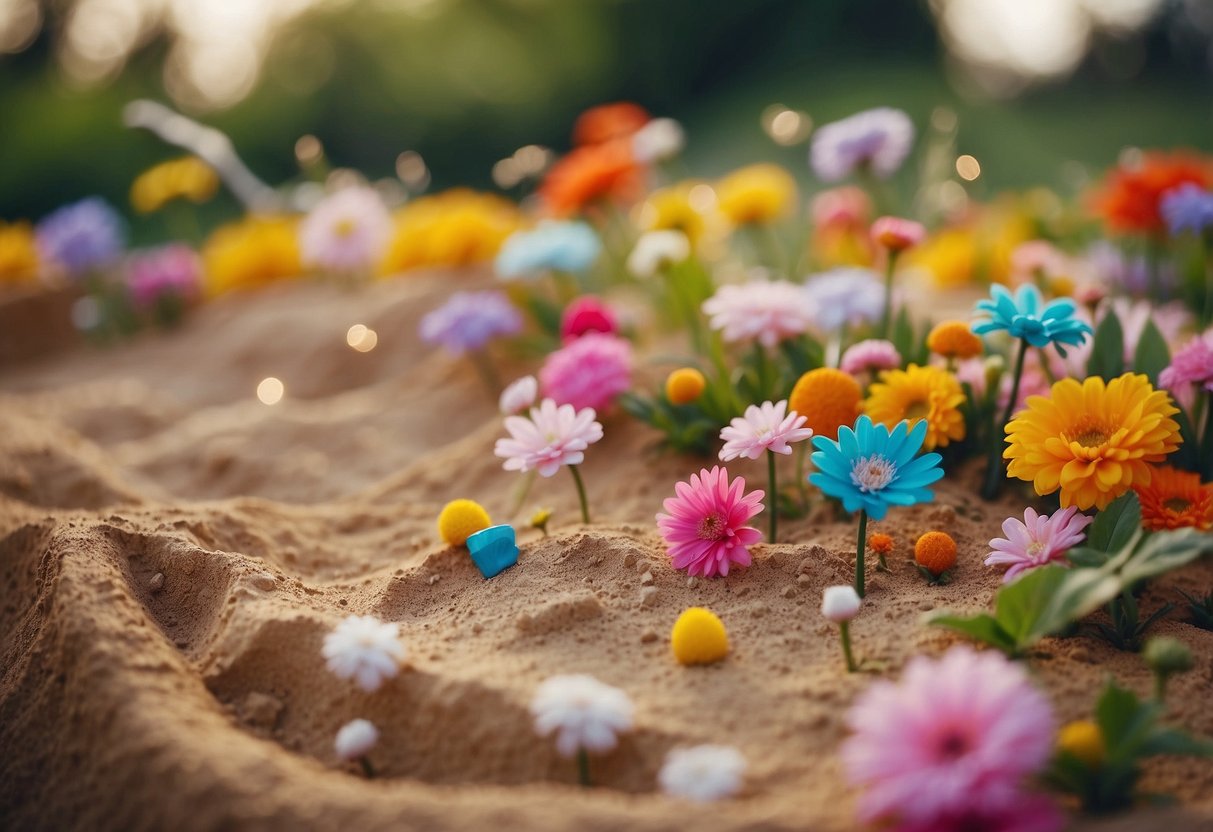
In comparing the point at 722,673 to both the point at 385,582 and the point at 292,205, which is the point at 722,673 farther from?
the point at 292,205

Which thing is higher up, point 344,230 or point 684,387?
point 344,230

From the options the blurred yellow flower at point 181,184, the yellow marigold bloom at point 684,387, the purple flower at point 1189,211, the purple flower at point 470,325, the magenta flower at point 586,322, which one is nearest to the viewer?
the yellow marigold bloom at point 684,387

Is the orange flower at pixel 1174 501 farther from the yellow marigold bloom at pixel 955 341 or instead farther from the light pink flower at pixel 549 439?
the light pink flower at pixel 549 439

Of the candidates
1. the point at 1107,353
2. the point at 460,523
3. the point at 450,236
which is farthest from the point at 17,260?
the point at 1107,353

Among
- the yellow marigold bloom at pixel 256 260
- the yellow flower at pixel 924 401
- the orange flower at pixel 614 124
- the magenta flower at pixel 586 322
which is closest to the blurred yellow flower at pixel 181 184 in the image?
the yellow marigold bloom at pixel 256 260

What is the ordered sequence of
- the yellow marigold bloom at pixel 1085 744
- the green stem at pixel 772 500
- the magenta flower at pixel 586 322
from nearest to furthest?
the yellow marigold bloom at pixel 1085 744, the green stem at pixel 772 500, the magenta flower at pixel 586 322

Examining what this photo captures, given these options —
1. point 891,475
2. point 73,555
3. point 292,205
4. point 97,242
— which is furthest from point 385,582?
point 97,242

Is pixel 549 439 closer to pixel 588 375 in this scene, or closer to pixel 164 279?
pixel 588 375

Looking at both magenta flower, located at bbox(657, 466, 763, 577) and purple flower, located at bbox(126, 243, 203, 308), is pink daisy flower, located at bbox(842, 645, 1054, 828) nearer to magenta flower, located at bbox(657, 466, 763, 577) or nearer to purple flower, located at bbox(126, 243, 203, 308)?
magenta flower, located at bbox(657, 466, 763, 577)
